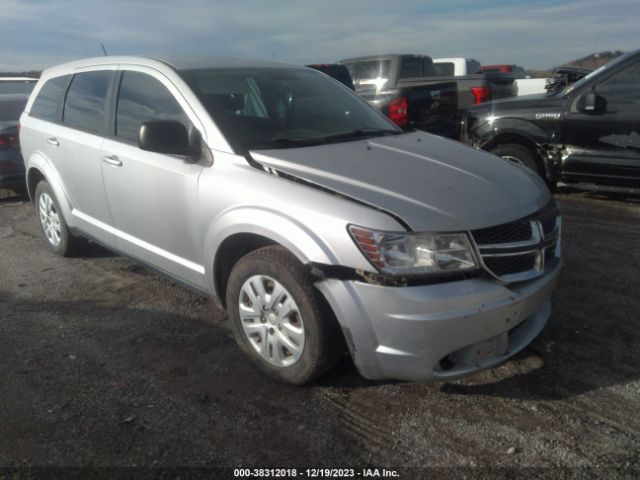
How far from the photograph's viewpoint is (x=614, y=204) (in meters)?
6.32

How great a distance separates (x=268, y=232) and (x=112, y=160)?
1690 millimetres

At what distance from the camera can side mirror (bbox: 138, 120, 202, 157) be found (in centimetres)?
307

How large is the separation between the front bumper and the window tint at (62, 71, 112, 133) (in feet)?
8.50

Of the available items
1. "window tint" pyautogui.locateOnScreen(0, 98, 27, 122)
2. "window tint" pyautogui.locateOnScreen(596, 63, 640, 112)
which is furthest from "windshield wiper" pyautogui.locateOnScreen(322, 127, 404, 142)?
"window tint" pyautogui.locateOnScreen(0, 98, 27, 122)

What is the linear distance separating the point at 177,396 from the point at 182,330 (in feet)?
2.62

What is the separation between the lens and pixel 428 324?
235 cm

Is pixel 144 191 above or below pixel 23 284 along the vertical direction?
above

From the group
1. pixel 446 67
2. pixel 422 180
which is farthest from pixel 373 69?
pixel 422 180

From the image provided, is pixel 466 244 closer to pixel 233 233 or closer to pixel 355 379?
pixel 355 379

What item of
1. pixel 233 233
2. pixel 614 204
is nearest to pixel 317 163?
pixel 233 233

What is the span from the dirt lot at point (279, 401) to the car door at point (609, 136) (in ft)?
6.60

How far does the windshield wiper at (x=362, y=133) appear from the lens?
3447 millimetres

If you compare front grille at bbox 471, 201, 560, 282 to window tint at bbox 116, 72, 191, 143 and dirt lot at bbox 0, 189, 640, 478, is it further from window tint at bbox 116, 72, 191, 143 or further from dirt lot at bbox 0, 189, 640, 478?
window tint at bbox 116, 72, 191, 143

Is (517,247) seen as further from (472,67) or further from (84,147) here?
(472,67)
